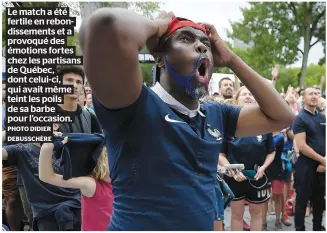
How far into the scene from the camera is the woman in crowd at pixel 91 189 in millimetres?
2900

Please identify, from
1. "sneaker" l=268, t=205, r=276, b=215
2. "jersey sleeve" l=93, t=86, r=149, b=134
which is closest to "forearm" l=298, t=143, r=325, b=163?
"sneaker" l=268, t=205, r=276, b=215

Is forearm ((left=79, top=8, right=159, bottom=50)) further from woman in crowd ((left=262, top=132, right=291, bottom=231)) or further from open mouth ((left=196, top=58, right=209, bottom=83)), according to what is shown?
woman in crowd ((left=262, top=132, right=291, bottom=231))

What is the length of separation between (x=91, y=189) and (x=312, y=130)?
124 inches

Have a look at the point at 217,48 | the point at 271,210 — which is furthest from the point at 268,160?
the point at 217,48

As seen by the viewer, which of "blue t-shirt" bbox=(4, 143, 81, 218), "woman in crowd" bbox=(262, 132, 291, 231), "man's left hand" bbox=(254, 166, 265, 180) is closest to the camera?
"blue t-shirt" bbox=(4, 143, 81, 218)

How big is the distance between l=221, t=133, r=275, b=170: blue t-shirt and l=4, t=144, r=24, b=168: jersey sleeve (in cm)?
205

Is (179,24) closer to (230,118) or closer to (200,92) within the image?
(200,92)

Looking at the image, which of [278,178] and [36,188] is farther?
[278,178]

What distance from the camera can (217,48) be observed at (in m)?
1.76

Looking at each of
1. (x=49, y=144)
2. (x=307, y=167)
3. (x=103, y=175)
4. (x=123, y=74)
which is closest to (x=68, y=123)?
(x=49, y=144)

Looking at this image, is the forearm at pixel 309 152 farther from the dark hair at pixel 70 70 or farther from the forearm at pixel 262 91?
the forearm at pixel 262 91

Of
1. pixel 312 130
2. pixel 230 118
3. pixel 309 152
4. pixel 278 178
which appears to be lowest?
pixel 278 178

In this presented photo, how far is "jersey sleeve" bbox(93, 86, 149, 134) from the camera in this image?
4.69ft

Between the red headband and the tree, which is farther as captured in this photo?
the tree
